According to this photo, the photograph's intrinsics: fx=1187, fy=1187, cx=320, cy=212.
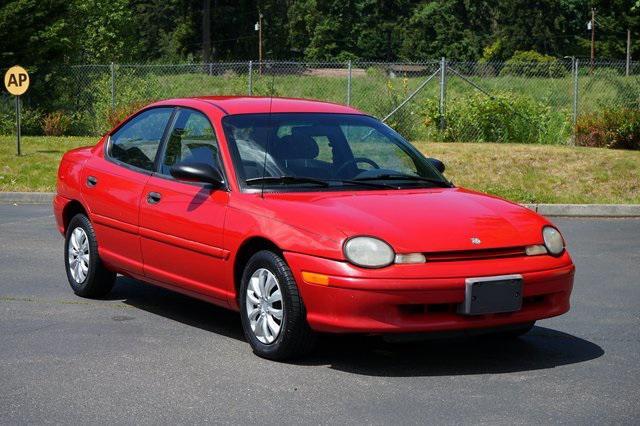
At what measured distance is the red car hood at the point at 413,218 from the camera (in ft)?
21.9

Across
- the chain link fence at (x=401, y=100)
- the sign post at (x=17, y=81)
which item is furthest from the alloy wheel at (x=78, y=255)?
the sign post at (x=17, y=81)

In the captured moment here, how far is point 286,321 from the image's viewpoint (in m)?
6.82

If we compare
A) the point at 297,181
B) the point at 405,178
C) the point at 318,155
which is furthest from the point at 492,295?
the point at 318,155

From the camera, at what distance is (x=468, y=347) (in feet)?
24.8

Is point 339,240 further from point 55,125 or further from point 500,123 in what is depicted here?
point 55,125

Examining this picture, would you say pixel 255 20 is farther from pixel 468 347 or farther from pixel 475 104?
pixel 468 347

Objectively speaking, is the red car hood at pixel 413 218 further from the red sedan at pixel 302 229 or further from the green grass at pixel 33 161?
the green grass at pixel 33 161

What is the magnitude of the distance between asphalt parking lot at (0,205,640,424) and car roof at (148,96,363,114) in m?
1.50

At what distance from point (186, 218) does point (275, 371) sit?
4.60ft

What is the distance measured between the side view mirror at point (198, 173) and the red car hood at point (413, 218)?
0.45 metres

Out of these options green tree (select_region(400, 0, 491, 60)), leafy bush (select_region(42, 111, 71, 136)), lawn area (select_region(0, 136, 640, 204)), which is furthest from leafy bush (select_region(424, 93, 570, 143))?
green tree (select_region(400, 0, 491, 60))

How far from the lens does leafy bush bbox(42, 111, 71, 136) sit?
27.9 meters

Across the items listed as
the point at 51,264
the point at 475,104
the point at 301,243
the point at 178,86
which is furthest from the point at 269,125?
the point at 178,86

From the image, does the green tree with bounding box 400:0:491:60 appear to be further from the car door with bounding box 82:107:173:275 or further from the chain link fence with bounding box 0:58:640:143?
the car door with bounding box 82:107:173:275
